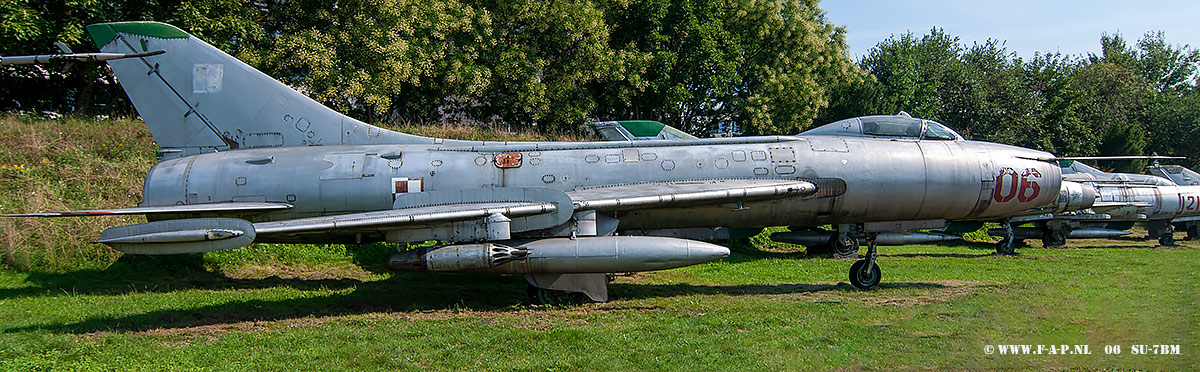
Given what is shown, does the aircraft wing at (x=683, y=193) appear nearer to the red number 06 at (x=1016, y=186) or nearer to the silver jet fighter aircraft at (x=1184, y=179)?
the red number 06 at (x=1016, y=186)

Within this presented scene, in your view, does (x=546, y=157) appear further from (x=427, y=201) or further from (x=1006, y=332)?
(x=1006, y=332)

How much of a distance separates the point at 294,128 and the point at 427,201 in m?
3.09

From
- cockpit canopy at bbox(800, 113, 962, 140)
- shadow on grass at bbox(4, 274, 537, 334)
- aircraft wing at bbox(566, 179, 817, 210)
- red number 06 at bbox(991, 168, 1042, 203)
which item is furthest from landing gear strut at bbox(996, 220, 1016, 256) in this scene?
shadow on grass at bbox(4, 274, 537, 334)

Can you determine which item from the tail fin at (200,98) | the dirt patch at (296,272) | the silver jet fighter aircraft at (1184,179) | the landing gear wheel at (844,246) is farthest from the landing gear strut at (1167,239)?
the dirt patch at (296,272)

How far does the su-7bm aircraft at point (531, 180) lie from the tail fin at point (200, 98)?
0.07 feet

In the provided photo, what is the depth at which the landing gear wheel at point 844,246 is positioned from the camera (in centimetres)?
1588

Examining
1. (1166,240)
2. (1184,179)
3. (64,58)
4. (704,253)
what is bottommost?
(1166,240)

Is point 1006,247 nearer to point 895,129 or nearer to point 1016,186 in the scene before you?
point 1016,186

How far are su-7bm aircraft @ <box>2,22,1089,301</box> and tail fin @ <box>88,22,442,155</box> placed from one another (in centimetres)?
2

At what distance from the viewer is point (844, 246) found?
15969 mm

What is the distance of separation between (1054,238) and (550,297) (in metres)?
19.1

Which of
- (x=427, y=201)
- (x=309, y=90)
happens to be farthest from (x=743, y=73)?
(x=427, y=201)

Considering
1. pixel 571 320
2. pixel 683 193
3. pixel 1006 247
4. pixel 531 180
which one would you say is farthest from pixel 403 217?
pixel 1006 247

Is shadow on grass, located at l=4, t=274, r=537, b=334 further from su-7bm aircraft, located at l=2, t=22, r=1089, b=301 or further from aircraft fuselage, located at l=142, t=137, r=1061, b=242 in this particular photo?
aircraft fuselage, located at l=142, t=137, r=1061, b=242
